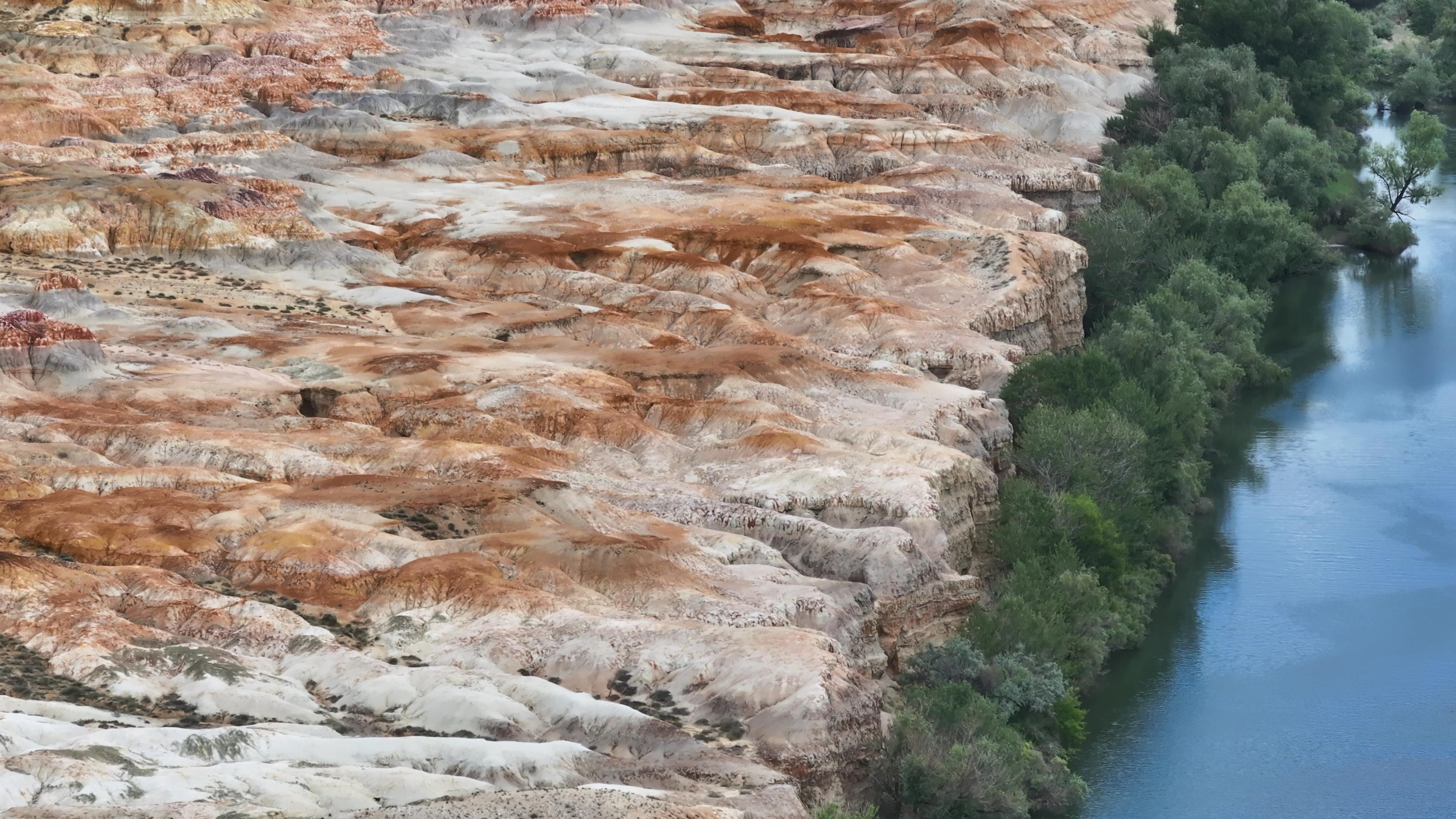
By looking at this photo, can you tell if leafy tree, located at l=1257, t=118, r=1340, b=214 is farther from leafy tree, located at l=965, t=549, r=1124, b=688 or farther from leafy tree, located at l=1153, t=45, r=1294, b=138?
leafy tree, located at l=965, t=549, r=1124, b=688

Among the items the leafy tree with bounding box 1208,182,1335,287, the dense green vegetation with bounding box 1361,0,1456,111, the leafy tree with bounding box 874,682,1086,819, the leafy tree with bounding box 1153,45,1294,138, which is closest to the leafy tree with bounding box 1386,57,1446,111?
the dense green vegetation with bounding box 1361,0,1456,111

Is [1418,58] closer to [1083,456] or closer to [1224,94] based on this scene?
[1224,94]

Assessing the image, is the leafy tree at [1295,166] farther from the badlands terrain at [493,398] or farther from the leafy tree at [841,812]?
the leafy tree at [841,812]

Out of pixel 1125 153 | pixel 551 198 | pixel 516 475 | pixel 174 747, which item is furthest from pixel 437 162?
pixel 174 747

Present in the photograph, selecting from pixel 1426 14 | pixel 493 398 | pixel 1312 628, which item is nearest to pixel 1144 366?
pixel 1312 628

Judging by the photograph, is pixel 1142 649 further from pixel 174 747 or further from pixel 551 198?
pixel 551 198
